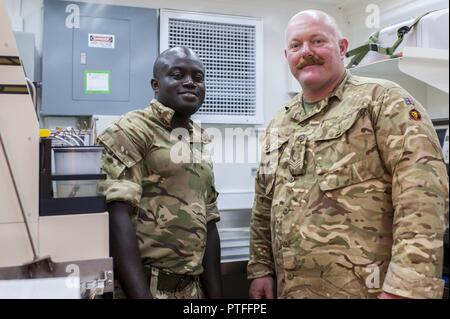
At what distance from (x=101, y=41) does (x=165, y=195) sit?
1.50 metres

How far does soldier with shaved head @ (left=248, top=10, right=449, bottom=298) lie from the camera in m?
1.00

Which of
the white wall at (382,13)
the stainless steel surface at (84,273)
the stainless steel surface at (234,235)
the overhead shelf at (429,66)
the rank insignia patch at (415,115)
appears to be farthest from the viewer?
the white wall at (382,13)

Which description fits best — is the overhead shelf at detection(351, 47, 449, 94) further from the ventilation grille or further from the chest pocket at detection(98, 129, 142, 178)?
the ventilation grille

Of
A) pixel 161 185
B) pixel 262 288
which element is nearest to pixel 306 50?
pixel 161 185

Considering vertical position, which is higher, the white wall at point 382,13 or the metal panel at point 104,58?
the white wall at point 382,13

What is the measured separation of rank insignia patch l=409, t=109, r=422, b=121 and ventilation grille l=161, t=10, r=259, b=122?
5.36 feet

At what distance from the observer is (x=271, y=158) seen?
4.57ft

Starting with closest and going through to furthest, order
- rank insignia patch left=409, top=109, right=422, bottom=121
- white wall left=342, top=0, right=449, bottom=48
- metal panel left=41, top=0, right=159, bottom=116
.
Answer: rank insignia patch left=409, top=109, right=422, bottom=121, metal panel left=41, top=0, right=159, bottom=116, white wall left=342, top=0, right=449, bottom=48

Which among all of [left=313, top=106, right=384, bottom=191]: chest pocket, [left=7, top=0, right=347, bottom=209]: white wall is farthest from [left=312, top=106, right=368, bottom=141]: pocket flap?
[left=7, top=0, right=347, bottom=209]: white wall

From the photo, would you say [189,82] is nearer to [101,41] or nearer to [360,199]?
[360,199]

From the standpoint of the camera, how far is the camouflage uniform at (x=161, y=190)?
1.18m

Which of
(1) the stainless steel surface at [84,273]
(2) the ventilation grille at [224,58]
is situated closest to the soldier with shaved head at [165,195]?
(1) the stainless steel surface at [84,273]

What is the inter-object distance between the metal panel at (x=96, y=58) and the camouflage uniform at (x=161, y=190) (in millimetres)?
1186

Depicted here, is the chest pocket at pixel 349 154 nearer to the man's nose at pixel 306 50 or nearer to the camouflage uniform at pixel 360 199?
the camouflage uniform at pixel 360 199
